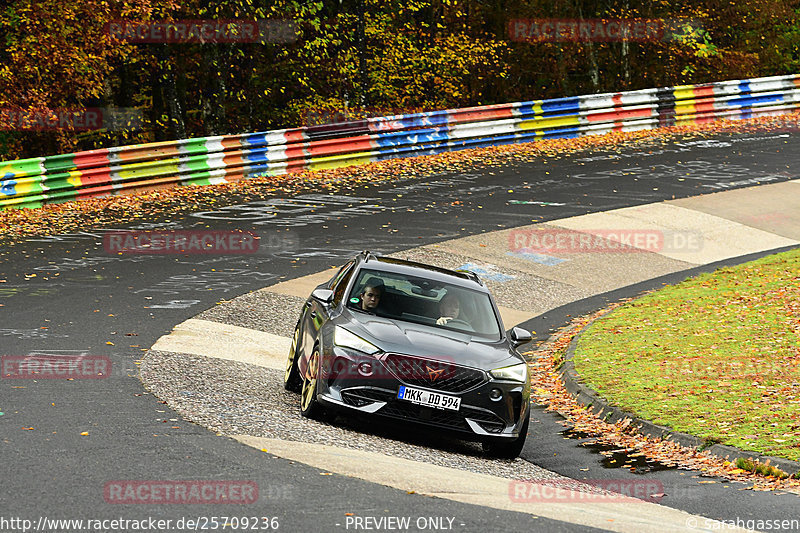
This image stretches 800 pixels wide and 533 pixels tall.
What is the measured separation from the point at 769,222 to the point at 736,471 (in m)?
14.7

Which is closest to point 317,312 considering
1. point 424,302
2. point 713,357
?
point 424,302

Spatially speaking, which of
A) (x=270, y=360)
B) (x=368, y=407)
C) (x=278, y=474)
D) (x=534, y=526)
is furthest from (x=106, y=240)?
(x=534, y=526)

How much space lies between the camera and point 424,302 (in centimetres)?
1100

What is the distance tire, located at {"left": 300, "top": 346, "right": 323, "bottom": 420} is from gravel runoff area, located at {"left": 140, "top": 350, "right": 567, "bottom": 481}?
0.29 feet

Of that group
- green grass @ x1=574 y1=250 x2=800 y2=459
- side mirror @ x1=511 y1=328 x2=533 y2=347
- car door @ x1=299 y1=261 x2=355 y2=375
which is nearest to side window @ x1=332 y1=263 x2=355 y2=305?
car door @ x1=299 y1=261 x2=355 y2=375

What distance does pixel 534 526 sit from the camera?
24.3 feet

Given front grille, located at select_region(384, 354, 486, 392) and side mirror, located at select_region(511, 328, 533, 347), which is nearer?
front grille, located at select_region(384, 354, 486, 392)

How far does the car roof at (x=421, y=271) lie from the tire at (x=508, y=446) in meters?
1.91

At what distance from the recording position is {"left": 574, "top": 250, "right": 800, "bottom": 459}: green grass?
425 inches

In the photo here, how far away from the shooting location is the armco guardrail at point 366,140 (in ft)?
73.4

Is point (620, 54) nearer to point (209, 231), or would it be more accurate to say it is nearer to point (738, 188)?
point (738, 188)

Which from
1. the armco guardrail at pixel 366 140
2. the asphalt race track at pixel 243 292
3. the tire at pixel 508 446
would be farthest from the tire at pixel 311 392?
the armco guardrail at pixel 366 140

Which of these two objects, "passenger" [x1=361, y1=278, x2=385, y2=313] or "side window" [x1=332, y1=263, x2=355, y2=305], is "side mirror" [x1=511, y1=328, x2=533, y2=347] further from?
"side window" [x1=332, y1=263, x2=355, y2=305]

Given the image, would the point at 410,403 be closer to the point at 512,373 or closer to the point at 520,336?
the point at 512,373
